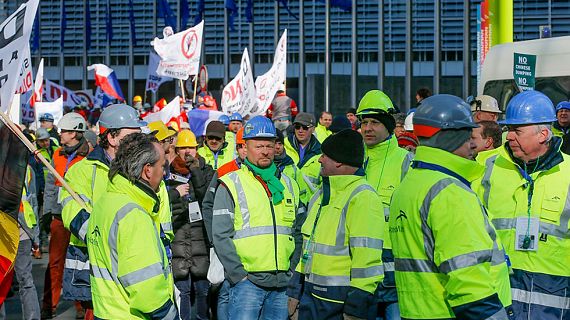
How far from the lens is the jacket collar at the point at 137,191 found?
5730 millimetres

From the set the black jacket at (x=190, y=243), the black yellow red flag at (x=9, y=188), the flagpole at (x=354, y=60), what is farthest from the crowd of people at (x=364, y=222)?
the flagpole at (x=354, y=60)

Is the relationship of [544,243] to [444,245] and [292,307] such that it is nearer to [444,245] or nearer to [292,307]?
[292,307]

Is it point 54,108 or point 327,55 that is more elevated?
point 327,55

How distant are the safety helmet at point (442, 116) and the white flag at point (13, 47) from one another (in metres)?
3.50

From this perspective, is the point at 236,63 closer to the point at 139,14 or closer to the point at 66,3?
the point at 139,14

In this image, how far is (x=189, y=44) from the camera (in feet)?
68.7

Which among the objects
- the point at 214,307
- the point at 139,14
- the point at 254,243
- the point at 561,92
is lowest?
the point at 214,307

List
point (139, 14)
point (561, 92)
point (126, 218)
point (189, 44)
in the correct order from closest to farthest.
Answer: point (126, 218) < point (561, 92) < point (189, 44) < point (139, 14)

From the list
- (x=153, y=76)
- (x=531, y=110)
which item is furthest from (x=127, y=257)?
(x=153, y=76)

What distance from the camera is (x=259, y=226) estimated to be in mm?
7773

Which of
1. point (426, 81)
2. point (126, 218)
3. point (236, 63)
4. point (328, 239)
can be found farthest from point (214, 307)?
point (236, 63)

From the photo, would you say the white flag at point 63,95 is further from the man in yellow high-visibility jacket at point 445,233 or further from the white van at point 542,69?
the man in yellow high-visibility jacket at point 445,233

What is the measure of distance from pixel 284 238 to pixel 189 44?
1352cm

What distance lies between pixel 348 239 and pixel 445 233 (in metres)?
1.53
